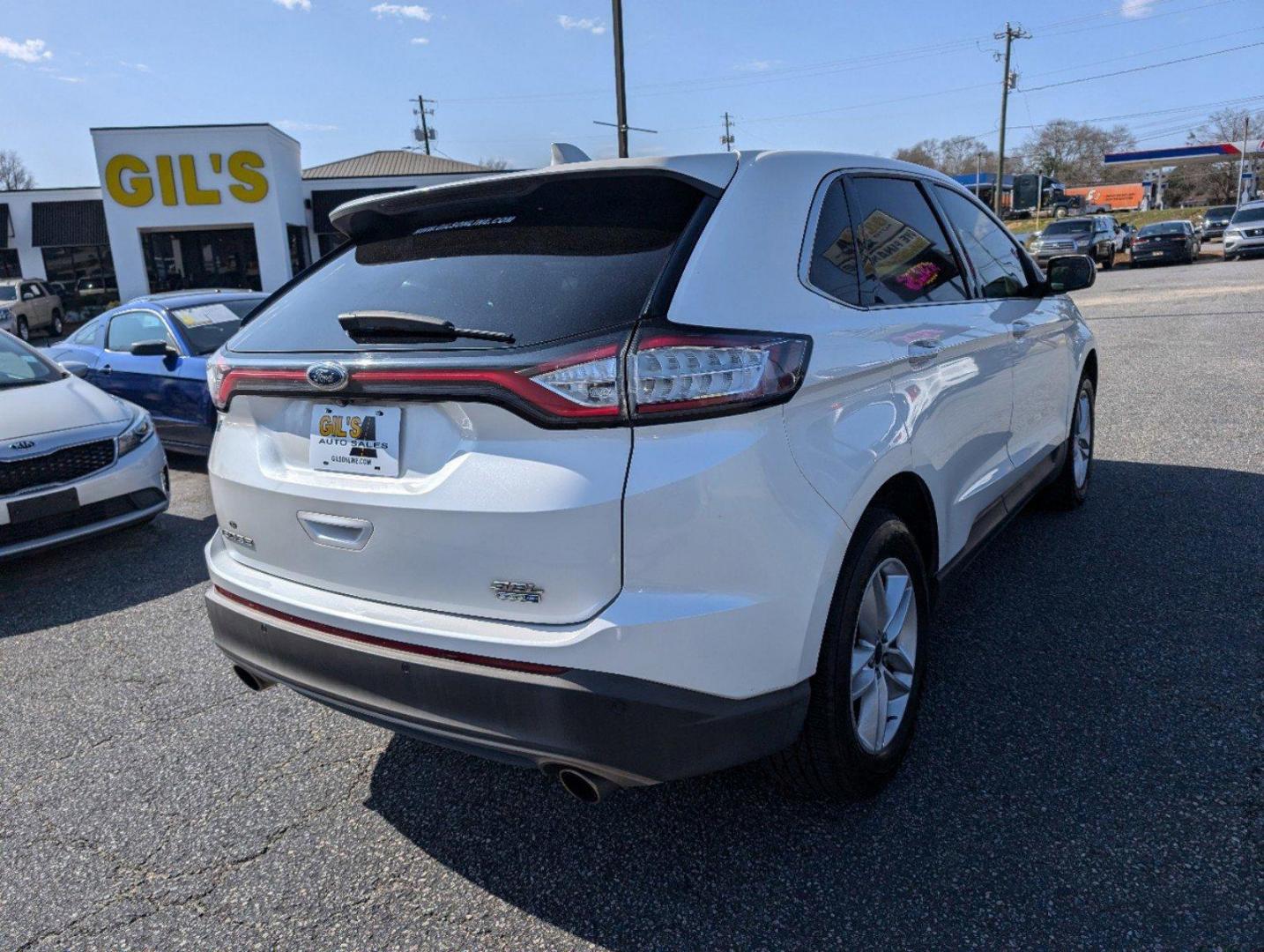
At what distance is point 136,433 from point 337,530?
4134mm

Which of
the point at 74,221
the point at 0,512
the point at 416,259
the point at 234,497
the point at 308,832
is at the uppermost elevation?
the point at 74,221

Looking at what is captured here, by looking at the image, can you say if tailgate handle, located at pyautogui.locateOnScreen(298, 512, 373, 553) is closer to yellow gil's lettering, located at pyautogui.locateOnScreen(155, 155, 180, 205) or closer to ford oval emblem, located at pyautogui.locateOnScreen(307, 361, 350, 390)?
ford oval emblem, located at pyautogui.locateOnScreen(307, 361, 350, 390)

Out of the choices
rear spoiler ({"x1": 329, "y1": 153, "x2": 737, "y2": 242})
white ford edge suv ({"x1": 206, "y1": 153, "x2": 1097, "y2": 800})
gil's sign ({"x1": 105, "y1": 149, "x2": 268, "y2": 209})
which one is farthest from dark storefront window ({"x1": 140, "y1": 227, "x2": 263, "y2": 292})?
white ford edge suv ({"x1": 206, "y1": 153, "x2": 1097, "y2": 800})

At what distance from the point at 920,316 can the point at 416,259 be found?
1523 mm

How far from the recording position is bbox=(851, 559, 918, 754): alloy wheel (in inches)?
100

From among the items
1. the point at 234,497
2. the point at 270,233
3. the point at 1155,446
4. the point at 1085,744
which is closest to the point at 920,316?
the point at 1085,744

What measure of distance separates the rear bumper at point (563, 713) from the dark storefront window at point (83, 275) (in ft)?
121

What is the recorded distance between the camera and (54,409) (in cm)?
549

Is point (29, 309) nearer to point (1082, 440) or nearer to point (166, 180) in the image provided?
point (166, 180)

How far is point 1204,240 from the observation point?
47906mm

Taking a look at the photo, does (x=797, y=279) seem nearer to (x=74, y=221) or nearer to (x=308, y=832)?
(x=308, y=832)

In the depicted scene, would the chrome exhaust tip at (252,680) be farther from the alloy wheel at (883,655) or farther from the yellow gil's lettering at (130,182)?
the yellow gil's lettering at (130,182)

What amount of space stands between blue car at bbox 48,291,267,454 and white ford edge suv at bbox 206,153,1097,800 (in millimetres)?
5314

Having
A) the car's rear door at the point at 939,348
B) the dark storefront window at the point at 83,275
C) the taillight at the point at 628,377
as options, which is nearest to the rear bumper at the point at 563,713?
the taillight at the point at 628,377
